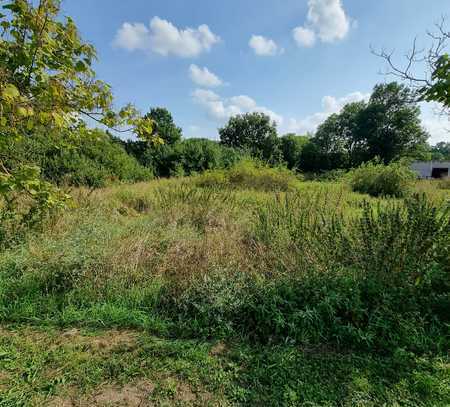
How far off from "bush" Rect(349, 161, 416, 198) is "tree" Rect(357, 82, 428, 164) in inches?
686

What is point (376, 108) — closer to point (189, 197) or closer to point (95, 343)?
point (189, 197)

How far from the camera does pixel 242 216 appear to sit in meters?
4.30

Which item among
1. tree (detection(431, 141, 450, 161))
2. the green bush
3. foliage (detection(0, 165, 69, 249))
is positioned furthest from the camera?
the green bush

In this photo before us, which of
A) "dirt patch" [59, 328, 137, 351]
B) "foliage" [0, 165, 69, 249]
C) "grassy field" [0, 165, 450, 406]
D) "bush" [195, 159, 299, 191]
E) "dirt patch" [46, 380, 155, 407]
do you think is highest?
"bush" [195, 159, 299, 191]

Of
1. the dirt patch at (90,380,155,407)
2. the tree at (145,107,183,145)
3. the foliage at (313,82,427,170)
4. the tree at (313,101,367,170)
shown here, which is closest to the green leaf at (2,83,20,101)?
the dirt patch at (90,380,155,407)

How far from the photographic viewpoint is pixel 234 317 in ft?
6.72

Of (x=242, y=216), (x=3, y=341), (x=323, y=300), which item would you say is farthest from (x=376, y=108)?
(x=3, y=341)

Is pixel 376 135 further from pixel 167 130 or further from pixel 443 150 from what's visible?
pixel 167 130

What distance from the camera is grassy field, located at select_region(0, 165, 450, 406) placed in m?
1.47

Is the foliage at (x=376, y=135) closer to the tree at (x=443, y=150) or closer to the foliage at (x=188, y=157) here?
the tree at (x=443, y=150)

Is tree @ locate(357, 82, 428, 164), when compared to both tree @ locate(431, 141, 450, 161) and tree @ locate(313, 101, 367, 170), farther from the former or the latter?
tree @ locate(431, 141, 450, 161)

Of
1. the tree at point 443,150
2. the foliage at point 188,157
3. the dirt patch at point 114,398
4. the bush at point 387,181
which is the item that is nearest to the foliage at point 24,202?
the dirt patch at point 114,398

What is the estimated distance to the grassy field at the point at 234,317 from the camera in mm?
1469

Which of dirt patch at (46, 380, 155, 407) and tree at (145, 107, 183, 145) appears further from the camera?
tree at (145, 107, 183, 145)
